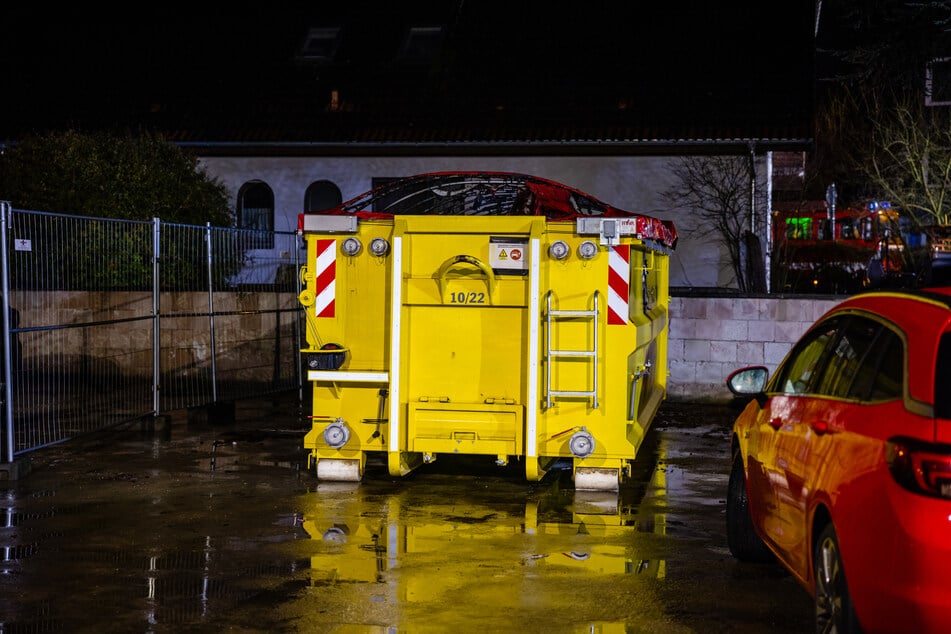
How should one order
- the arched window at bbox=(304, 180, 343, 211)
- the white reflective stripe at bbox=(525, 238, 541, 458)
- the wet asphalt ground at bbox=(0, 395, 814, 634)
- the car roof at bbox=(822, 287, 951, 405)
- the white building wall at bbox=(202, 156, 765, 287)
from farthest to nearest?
1. the arched window at bbox=(304, 180, 343, 211)
2. the white building wall at bbox=(202, 156, 765, 287)
3. the white reflective stripe at bbox=(525, 238, 541, 458)
4. the wet asphalt ground at bbox=(0, 395, 814, 634)
5. the car roof at bbox=(822, 287, 951, 405)

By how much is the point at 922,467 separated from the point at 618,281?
5282 millimetres

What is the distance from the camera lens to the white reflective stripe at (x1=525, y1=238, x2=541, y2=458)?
934 centimetres

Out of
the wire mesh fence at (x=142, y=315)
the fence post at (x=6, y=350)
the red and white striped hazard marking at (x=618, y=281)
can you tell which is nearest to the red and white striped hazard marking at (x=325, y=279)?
the red and white striped hazard marking at (x=618, y=281)

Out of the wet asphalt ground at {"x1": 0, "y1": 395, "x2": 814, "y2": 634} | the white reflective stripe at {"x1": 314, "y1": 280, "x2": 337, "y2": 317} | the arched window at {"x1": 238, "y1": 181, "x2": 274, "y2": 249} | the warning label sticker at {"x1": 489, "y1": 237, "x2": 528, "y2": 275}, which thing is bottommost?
the wet asphalt ground at {"x1": 0, "y1": 395, "x2": 814, "y2": 634}

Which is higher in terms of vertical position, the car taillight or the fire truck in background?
the fire truck in background

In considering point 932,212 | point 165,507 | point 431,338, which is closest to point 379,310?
point 431,338

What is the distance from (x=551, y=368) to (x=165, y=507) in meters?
2.94

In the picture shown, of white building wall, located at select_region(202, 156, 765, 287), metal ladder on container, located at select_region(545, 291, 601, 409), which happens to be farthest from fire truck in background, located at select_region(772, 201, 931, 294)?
metal ladder on container, located at select_region(545, 291, 601, 409)

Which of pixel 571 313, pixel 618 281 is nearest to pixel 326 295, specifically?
pixel 571 313

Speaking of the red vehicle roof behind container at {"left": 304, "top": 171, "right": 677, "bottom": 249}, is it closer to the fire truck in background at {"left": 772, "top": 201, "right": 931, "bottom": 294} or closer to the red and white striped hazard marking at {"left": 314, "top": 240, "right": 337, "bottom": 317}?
the red and white striped hazard marking at {"left": 314, "top": 240, "right": 337, "bottom": 317}

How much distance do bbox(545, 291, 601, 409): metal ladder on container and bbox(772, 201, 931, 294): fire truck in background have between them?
14966 millimetres

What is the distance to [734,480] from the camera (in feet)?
24.4

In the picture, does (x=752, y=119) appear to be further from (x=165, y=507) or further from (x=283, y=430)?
(x=165, y=507)

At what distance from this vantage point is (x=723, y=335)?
603 inches
